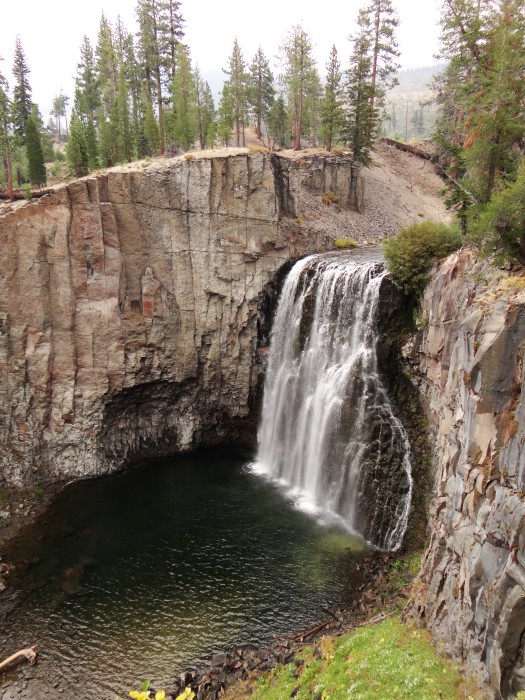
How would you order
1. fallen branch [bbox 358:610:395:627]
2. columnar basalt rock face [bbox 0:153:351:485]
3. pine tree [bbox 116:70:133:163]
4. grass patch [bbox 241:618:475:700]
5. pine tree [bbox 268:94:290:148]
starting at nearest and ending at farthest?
grass patch [bbox 241:618:475:700], fallen branch [bbox 358:610:395:627], columnar basalt rock face [bbox 0:153:351:485], pine tree [bbox 116:70:133:163], pine tree [bbox 268:94:290:148]

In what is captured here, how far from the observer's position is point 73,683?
16.2m

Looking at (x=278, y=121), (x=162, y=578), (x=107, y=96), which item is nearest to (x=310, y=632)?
(x=162, y=578)

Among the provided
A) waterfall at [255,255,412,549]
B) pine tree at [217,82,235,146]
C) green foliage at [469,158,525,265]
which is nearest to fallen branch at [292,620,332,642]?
waterfall at [255,255,412,549]

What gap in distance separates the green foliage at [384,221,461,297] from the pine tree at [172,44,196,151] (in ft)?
91.2

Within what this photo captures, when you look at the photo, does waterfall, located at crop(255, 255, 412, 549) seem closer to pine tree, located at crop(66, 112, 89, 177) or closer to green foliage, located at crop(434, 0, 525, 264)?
green foliage, located at crop(434, 0, 525, 264)

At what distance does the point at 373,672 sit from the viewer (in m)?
12.7

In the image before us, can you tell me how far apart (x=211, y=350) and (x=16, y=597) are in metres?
17.0

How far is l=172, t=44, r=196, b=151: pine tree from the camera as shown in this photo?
1676 inches

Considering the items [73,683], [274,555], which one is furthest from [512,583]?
[73,683]

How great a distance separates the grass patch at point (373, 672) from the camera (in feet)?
38.1

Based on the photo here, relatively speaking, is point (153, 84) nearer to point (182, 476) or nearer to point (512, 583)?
point (182, 476)

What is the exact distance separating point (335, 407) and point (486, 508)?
12951mm

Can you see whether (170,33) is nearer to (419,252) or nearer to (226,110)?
(226,110)

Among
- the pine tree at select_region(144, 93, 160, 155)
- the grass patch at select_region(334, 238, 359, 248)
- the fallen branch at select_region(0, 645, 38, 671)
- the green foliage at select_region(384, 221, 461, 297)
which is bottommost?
the fallen branch at select_region(0, 645, 38, 671)
